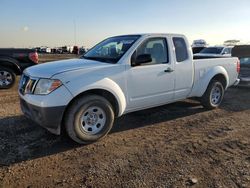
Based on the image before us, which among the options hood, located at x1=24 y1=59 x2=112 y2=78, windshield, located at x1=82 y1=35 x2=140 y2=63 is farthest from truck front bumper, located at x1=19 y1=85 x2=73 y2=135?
windshield, located at x1=82 y1=35 x2=140 y2=63

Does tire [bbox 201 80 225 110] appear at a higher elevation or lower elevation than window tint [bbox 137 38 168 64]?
lower

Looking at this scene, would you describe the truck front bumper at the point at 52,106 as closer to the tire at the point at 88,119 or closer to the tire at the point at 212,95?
the tire at the point at 88,119

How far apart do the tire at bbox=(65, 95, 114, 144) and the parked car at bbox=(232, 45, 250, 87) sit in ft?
21.2

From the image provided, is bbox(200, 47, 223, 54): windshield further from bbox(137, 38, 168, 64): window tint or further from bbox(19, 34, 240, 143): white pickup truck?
bbox(137, 38, 168, 64): window tint

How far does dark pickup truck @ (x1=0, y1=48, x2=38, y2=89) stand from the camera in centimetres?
955

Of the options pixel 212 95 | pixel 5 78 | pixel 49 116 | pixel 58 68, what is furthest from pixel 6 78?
A: pixel 212 95

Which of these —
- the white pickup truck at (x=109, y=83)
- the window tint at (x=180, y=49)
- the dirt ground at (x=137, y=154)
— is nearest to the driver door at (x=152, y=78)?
the white pickup truck at (x=109, y=83)

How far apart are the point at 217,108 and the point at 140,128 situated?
107 inches

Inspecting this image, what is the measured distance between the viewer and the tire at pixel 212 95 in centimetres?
683

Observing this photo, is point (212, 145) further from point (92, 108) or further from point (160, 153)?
point (92, 108)

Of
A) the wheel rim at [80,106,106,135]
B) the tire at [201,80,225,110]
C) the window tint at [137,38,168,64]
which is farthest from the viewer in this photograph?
the tire at [201,80,225,110]

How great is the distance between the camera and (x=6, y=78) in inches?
379

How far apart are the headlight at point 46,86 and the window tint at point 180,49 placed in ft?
9.14

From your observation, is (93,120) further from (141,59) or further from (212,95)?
(212,95)
